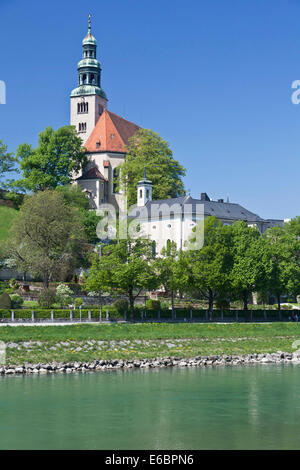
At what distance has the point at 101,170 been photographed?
107125 millimetres

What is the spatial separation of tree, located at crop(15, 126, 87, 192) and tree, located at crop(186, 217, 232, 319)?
111 feet

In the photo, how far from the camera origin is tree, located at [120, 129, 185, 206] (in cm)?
9550

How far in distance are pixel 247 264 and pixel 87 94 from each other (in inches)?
2445

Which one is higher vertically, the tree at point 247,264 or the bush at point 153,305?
the tree at point 247,264

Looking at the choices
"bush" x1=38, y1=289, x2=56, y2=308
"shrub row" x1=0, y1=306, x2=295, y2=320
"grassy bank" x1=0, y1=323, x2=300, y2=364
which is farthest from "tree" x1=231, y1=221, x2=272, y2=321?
"bush" x1=38, y1=289, x2=56, y2=308

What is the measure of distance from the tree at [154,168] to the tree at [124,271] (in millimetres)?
35365

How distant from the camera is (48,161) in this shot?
307ft

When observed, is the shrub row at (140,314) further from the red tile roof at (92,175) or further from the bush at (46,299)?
the red tile roof at (92,175)

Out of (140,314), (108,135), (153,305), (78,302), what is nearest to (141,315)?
Answer: (140,314)

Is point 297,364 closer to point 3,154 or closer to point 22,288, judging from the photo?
point 22,288

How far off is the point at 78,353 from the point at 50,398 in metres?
10.5

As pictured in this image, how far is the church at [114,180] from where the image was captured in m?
85.8

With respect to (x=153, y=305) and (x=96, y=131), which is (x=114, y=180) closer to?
(x=96, y=131)

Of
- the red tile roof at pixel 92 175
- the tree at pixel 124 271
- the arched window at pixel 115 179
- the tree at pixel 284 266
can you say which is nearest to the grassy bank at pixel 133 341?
the tree at pixel 124 271
